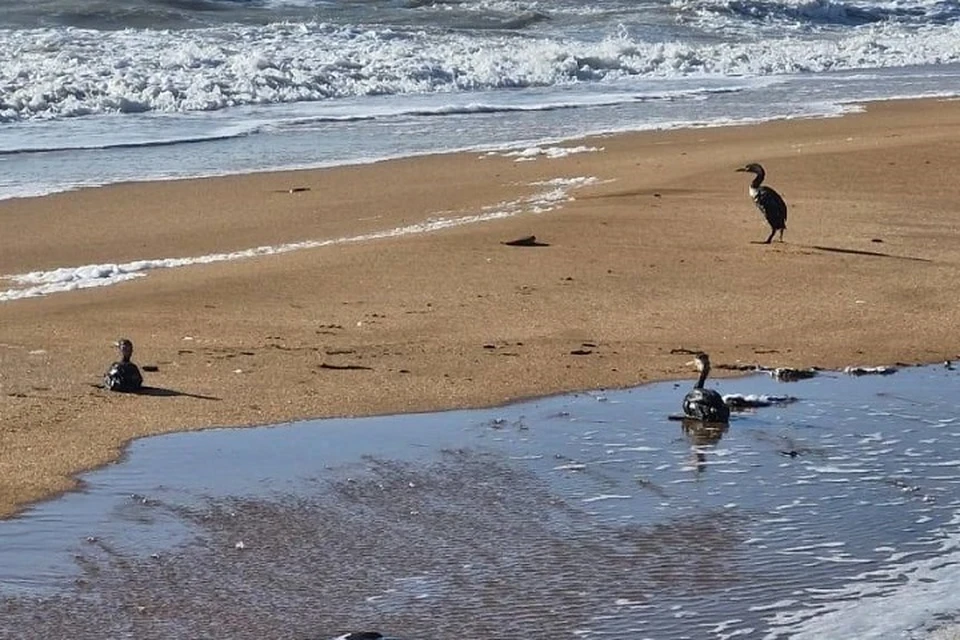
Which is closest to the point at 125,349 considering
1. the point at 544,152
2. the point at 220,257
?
the point at 220,257

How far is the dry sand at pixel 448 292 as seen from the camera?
7.70 metres

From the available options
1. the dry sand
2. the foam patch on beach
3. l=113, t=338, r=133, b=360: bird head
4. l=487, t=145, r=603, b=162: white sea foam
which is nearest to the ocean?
l=487, t=145, r=603, b=162: white sea foam

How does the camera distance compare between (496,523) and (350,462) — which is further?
(350,462)

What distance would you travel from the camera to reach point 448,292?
9.89 m

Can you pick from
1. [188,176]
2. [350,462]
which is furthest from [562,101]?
[350,462]

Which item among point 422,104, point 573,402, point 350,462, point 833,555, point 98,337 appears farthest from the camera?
point 422,104

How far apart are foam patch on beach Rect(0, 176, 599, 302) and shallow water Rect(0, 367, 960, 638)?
141 inches

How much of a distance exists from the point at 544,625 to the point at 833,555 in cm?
110

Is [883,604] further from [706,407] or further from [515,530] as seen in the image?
[706,407]

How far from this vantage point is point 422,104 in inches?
884

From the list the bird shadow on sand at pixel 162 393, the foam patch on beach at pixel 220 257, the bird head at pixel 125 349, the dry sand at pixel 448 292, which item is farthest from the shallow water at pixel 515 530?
the foam patch on beach at pixel 220 257

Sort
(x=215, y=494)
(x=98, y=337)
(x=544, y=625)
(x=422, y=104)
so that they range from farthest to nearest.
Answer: (x=422, y=104)
(x=98, y=337)
(x=215, y=494)
(x=544, y=625)

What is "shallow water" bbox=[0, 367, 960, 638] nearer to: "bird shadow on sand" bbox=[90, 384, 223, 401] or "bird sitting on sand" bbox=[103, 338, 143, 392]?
"bird shadow on sand" bbox=[90, 384, 223, 401]

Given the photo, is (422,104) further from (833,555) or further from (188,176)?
(833,555)
